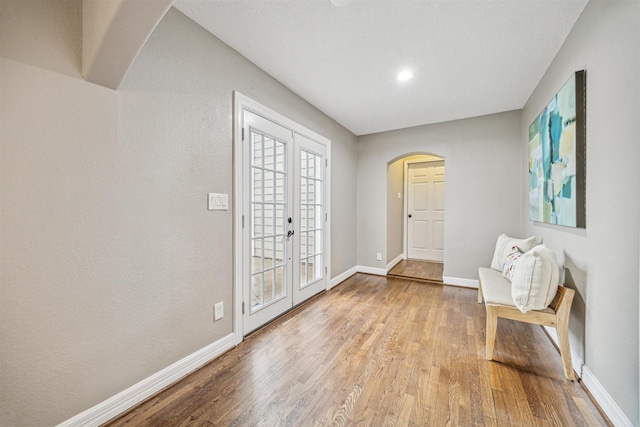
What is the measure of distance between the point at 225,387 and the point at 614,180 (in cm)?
251

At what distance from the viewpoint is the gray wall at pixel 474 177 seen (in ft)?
11.1

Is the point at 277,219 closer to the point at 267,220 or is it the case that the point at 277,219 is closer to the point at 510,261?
the point at 267,220

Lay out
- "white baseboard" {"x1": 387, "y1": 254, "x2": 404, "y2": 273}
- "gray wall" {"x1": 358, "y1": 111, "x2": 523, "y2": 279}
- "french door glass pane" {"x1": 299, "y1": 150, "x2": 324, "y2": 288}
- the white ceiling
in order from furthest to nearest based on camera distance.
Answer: "white baseboard" {"x1": 387, "y1": 254, "x2": 404, "y2": 273} → "gray wall" {"x1": 358, "y1": 111, "x2": 523, "y2": 279} → "french door glass pane" {"x1": 299, "y1": 150, "x2": 324, "y2": 288} → the white ceiling

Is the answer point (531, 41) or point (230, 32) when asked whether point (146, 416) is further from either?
point (531, 41)

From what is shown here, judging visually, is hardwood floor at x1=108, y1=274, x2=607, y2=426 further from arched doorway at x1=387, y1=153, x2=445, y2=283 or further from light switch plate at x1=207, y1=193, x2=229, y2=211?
arched doorway at x1=387, y1=153, x2=445, y2=283

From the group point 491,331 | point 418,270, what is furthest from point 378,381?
point 418,270

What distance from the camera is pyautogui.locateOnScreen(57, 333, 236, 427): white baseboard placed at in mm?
1301

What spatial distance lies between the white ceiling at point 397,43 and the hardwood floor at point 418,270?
8.49 feet

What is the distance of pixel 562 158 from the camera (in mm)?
1896

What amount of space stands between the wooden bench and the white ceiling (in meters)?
1.87

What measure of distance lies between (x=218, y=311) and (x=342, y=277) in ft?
7.62

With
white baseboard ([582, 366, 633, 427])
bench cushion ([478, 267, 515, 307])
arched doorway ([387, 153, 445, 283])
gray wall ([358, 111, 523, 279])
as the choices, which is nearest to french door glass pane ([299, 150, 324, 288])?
gray wall ([358, 111, 523, 279])

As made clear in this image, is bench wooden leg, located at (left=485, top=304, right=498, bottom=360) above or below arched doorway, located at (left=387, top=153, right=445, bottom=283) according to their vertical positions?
below

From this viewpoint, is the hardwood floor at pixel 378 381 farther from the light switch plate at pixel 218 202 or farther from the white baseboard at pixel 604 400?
the light switch plate at pixel 218 202
